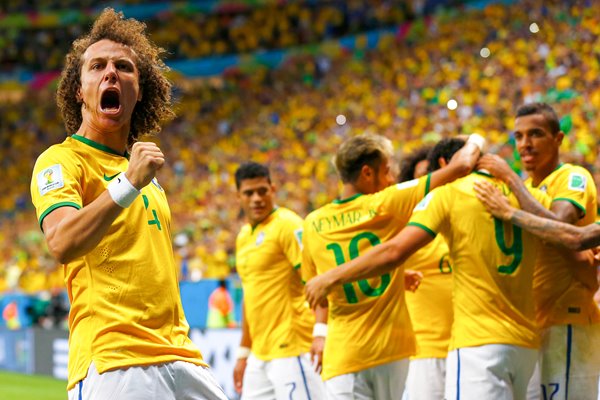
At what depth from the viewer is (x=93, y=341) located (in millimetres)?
3584

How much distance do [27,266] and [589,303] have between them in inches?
826

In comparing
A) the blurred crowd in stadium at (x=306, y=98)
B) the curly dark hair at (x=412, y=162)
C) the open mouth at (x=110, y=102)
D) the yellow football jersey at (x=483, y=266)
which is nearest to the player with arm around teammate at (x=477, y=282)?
the yellow football jersey at (x=483, y=266)

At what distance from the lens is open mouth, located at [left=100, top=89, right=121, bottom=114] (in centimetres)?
373

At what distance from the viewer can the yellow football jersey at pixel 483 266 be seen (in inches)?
193

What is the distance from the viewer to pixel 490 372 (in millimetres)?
4812

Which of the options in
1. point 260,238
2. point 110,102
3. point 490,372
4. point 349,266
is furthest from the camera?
point 260,238

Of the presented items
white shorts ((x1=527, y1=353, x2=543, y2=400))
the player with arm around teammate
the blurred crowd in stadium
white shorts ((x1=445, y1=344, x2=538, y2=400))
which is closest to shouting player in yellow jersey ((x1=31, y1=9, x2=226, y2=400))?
the player with arm around teammate

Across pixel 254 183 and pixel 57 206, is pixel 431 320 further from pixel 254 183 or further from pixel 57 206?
pixel 57 206

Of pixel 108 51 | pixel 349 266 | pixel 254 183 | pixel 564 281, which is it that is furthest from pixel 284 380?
pixel 108 51

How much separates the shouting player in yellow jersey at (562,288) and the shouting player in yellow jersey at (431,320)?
926mm

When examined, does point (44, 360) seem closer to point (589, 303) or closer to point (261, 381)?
point (261, 381)

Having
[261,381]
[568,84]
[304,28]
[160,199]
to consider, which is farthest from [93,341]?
[304,28]

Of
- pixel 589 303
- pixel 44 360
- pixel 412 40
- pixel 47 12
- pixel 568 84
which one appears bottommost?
pixel 44 360

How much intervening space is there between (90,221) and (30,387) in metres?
12.9
